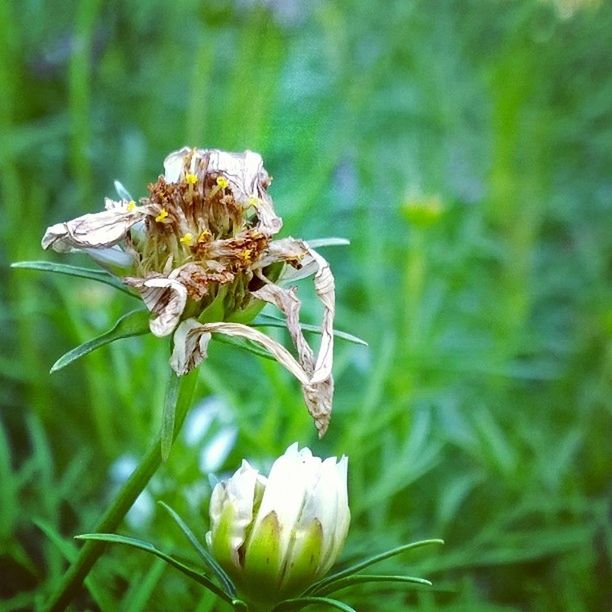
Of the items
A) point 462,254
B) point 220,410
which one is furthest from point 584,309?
point 220,410

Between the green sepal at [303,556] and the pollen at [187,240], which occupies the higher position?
the pollen at [187,240]

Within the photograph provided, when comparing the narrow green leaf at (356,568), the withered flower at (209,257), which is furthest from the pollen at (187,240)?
the narrow green leaf at (356,568)

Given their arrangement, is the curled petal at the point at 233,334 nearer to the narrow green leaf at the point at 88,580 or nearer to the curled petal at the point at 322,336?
the curled petal at the point at 322,336

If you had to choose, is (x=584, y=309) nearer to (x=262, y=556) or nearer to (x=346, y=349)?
(x=346, y=349)

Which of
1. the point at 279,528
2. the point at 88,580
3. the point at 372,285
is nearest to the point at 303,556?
the point at 279,528

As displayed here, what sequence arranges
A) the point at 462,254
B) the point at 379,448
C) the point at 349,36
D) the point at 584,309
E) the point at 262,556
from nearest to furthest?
the point at 262,556, the point at 379,448, the point at 462,254, the point at 584,309, the point at 349,36

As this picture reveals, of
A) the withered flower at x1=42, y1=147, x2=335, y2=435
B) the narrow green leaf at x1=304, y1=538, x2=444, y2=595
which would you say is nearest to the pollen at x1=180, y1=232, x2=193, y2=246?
the withered flower at x1=42, y1=147, x2=335, y2=435

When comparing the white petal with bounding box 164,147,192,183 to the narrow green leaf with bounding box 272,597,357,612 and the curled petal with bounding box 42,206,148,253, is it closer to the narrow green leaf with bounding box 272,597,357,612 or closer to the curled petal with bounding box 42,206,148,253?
the curled petal with bounding box 42,206,148,253

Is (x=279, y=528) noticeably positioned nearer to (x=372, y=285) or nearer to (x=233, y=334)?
(x=233, y=334)
